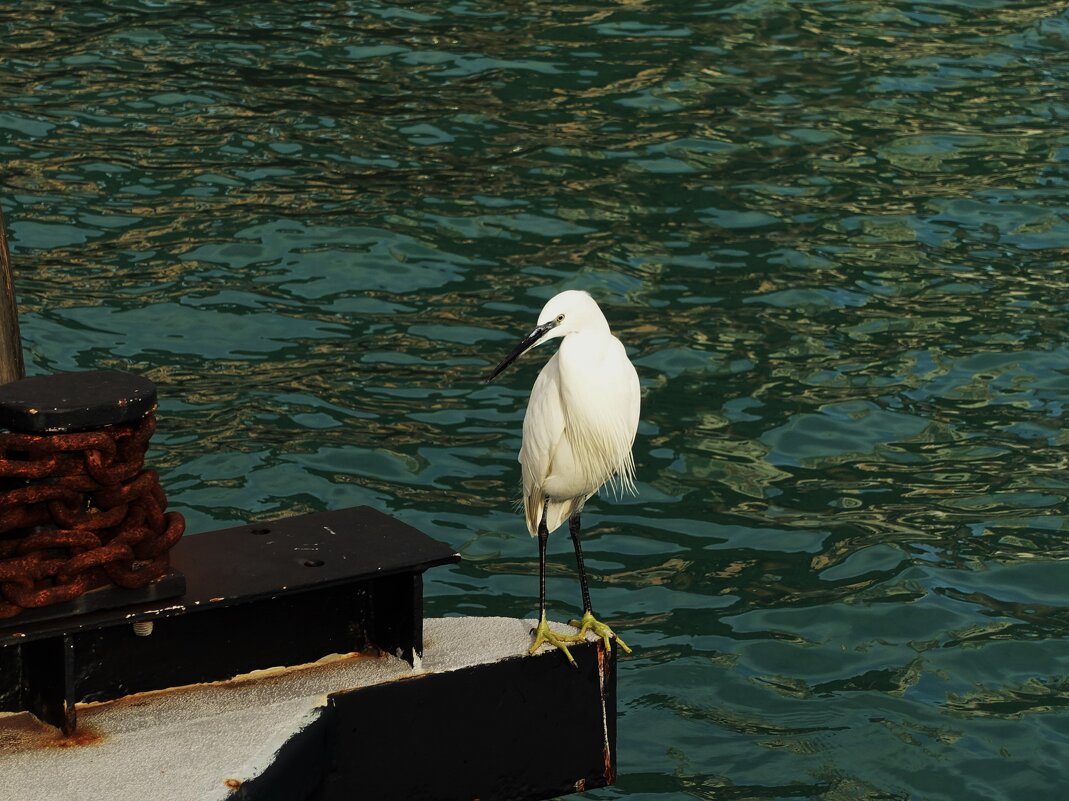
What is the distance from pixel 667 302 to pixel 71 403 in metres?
6.35

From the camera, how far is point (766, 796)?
6.21 metres

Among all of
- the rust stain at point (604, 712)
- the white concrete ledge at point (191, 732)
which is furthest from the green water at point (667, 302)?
the white concrete ledge at point (191, 732)

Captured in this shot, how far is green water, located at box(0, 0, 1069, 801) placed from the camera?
7.15 meters

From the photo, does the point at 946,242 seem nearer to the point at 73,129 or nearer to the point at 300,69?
the point at 300,69

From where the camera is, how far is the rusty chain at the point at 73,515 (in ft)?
14.8

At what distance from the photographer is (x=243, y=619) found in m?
5.07

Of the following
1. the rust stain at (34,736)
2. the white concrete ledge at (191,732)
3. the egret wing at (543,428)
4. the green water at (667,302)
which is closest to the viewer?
the white concrete ledge at (191,732)

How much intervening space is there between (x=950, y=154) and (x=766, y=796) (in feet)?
25.2

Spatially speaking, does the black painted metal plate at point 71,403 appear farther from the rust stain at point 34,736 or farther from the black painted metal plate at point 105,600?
the rust stain at point 34,736

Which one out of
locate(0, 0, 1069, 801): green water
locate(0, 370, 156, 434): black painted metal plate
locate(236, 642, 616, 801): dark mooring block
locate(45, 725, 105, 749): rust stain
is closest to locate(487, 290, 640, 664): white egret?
locate(236, 642, 616, 801): dark mooring block

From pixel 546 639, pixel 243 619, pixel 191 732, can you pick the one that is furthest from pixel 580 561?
pixel 191 732

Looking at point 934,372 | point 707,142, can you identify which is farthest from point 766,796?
point 707,142

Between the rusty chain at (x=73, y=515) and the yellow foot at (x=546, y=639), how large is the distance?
1.26 metres

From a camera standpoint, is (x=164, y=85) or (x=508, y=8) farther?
(x=508, y=8)
